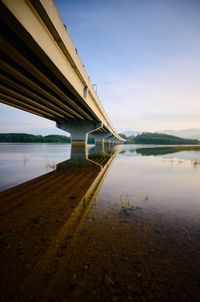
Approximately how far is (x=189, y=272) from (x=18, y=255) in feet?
7.92

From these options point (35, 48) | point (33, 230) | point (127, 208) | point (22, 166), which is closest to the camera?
point (33, 230)

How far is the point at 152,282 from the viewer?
197cm

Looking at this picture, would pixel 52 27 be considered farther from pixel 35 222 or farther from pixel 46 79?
pixel 35 222

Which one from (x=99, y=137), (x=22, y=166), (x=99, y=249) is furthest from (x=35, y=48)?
(x=99, y=137)

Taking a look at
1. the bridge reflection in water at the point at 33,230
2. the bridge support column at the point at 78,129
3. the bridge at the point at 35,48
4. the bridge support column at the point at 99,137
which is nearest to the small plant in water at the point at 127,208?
the bridge reflection in water at the point at 33,230

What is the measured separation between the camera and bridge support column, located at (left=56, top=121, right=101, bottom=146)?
124 feet

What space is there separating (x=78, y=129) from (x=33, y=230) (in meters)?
36.8

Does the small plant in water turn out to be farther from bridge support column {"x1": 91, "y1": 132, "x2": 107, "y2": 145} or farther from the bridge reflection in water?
bridge support column {"x1": 91, "y1": 132, "x2": 107, "y2": 145}

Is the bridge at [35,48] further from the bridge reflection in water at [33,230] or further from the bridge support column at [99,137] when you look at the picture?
the bridge support column at [99,137]

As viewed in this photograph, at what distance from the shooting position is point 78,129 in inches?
1545

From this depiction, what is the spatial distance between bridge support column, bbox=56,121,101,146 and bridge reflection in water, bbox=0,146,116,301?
106 ft

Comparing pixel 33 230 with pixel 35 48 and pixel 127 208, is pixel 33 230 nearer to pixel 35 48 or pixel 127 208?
pixel 127 208

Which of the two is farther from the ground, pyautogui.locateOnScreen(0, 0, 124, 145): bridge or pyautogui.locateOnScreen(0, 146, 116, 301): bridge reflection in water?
pyautogui.locateOnScreen(0, 0, 124, 145): bridge

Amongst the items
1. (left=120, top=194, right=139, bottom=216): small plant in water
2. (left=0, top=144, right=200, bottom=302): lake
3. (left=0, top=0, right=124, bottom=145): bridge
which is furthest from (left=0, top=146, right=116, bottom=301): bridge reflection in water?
(left=0, top=0, right=124, bottom=145): bridge
